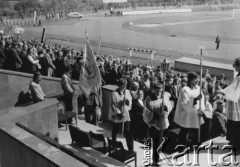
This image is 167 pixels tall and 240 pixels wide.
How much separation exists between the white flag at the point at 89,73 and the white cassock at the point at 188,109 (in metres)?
1.95

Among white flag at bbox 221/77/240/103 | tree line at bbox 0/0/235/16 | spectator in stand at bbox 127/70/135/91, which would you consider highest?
tree line at bbox 0/0/235/16

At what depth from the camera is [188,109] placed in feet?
27.6

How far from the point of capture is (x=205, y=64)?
23078 mm

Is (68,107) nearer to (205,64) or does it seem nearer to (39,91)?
(39,91)

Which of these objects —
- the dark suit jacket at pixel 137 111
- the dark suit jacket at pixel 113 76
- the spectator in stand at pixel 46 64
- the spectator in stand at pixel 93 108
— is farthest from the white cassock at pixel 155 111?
the spectator in stand at pixel 46 64

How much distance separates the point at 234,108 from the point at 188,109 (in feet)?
3.58

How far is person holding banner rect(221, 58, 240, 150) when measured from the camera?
736cm

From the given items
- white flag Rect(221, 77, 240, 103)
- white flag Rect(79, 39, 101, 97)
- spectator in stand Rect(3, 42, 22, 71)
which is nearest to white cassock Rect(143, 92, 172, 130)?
white flag Rect(79, 39, 101, 97)

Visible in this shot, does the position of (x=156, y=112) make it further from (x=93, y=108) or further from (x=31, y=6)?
(x=31, y=6)

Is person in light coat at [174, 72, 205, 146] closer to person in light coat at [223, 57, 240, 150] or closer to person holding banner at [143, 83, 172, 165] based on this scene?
person holding banner at [143, 83, 172, 165]

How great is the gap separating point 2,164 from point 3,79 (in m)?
5.48

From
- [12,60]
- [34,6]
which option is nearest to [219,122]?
[12,60]

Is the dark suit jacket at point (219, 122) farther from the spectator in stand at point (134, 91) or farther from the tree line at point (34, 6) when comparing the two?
the tree line at point (34, 6)

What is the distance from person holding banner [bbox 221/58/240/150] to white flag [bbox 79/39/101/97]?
2.98 metres
